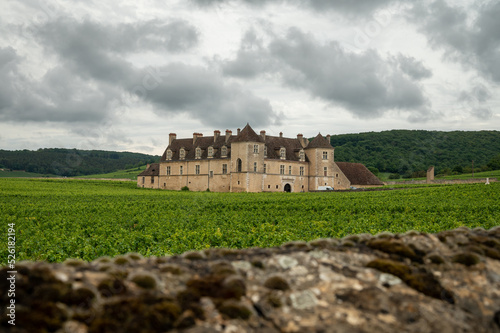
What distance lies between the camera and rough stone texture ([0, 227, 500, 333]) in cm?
265

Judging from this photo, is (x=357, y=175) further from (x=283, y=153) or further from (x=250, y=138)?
(x=250, y=138)

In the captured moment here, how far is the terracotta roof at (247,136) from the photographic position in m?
71.2

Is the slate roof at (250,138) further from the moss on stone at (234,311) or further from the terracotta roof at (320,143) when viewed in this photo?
the moss on stone at (234,311)

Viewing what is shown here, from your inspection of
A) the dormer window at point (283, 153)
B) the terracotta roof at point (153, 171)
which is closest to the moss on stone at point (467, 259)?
the dormer window at point (283, 153)

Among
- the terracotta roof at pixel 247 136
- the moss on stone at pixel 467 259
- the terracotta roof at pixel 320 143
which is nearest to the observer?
the moss on stone at pixel 467 259

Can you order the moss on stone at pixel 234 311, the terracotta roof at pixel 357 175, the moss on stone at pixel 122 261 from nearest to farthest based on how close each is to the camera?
the moss on stone at pixel 234 311
the moss on stone at pixel 122 261
the terracotta roof at pixel 357 175

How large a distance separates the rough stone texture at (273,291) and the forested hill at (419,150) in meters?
122

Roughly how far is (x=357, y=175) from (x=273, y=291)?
81531 millimetres

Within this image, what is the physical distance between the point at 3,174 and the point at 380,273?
6587 inches

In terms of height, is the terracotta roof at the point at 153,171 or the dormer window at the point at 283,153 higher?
the dormer window at the point at 283,153

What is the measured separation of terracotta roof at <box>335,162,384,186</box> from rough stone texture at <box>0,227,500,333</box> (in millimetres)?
78893

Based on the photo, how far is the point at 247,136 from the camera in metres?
71.4

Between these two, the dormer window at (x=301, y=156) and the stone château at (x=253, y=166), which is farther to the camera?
the dormer window at (x=301, y=156)

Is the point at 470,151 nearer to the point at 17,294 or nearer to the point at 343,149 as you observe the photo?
the point at 343,149
